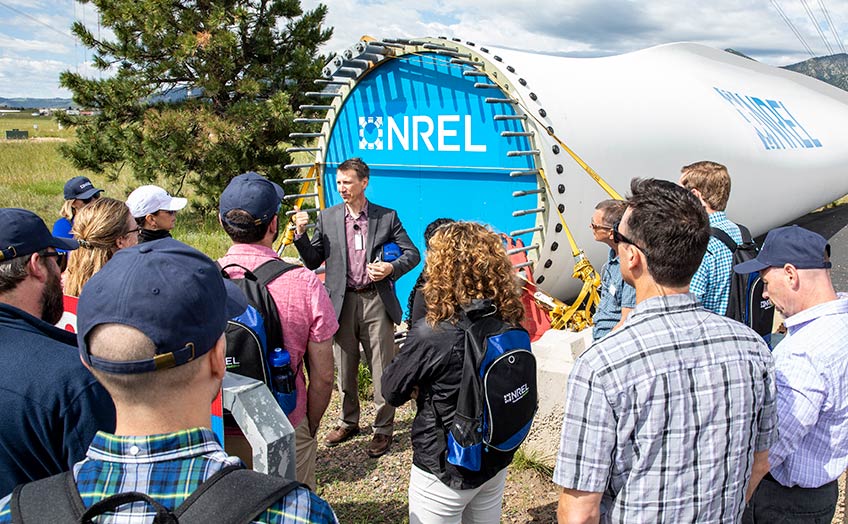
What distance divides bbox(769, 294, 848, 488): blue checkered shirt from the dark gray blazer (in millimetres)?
2564

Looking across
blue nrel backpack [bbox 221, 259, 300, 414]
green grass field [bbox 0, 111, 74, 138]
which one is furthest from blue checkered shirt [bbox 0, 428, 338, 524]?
green grass field [bbox 0, 111, 74, 138]

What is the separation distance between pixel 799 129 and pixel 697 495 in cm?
867

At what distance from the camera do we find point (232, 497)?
99cm

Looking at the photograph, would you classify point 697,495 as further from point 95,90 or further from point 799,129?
point 95,90

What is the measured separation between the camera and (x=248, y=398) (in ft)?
4.87

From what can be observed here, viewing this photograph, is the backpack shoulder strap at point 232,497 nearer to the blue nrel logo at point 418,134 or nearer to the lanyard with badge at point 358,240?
the lanyard with badge at point 358,240

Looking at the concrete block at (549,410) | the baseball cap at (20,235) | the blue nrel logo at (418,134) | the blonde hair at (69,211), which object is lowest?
the concrete block at (549,410)

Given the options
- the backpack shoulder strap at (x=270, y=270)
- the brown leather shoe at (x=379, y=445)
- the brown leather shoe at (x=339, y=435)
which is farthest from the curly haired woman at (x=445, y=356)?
the brown leather shoe at (x=339, y=435)

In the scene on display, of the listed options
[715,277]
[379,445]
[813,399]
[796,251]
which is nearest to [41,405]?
[813,399]

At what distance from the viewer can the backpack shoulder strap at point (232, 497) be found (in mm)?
968

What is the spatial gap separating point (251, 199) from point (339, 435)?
2.15 m

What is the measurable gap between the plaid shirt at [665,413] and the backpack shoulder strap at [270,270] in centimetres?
136

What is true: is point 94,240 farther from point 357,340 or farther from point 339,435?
point 339,435

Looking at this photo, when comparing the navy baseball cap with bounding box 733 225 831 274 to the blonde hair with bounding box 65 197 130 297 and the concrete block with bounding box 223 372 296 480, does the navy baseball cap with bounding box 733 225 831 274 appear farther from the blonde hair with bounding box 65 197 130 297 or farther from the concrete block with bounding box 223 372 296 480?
the blonde hair with bounding box 65 197 130 297
